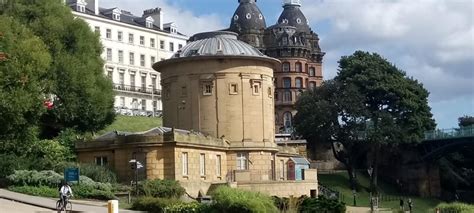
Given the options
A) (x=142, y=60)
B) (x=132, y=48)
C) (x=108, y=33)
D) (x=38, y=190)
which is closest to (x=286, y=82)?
(x=142, y=60)

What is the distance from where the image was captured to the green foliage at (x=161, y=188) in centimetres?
4412

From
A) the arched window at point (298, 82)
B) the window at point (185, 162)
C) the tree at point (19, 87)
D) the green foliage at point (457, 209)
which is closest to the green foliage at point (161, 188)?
the window at point (185, 162)

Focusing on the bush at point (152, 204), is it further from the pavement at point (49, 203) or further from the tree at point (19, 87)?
the tree at point (19, 87)

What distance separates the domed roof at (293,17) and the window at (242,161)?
75.3 m

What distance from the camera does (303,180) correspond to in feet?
188

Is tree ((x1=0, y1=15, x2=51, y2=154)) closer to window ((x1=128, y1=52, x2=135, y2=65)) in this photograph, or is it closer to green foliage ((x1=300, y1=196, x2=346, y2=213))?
green foliage ((x1=300, y1=196, x2=346, y2=213))

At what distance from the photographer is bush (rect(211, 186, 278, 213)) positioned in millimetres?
35125

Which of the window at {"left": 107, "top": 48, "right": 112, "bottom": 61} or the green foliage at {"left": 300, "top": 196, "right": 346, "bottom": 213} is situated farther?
the window at {"left": 107, "top": 48, "right": 112, "bottom": 61}

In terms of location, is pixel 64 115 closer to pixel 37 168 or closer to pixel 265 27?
pixel 37 168

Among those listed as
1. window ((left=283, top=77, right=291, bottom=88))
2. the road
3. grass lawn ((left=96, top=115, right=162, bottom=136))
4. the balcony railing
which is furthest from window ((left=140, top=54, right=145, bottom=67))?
the road

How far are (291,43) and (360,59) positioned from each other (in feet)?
115

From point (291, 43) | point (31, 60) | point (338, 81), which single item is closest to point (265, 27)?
point (291, 43)

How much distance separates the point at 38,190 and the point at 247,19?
88098 millimetres

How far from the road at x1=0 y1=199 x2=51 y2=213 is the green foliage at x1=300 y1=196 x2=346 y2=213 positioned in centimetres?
1254
